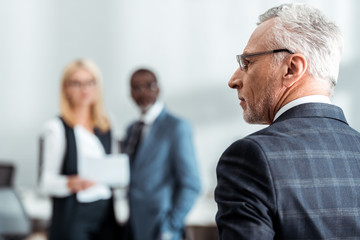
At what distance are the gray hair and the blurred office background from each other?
3.32 metres

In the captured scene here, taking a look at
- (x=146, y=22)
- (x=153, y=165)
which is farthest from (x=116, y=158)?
(x=146, y=22)

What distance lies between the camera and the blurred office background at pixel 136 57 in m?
4.68

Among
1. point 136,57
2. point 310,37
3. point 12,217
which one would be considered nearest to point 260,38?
point 310,37

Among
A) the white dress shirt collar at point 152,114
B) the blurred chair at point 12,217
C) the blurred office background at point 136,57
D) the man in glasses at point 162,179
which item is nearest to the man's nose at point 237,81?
the man in glasses at point 162,179

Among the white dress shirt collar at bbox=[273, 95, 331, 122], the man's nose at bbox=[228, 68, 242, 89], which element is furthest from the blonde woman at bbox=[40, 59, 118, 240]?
the white dress shirt collar at bbox=[273, 95, 331, 122]

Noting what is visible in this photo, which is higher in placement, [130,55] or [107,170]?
[130,55]

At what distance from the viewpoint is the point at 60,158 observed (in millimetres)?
2719

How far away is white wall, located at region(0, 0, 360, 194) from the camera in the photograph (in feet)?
15.4

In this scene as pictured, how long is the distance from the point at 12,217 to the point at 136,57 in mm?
2011

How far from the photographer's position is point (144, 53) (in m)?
4.96

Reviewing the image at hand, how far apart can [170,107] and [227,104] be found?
0.51 meters

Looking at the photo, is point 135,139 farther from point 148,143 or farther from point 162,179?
point 162,179

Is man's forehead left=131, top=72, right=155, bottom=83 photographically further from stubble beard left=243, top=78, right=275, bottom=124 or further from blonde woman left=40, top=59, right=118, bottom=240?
stubble beard left=243, top=78, right=275, bottom=124

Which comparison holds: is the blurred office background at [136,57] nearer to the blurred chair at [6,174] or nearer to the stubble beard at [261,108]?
the blurred chair at [6,174]
